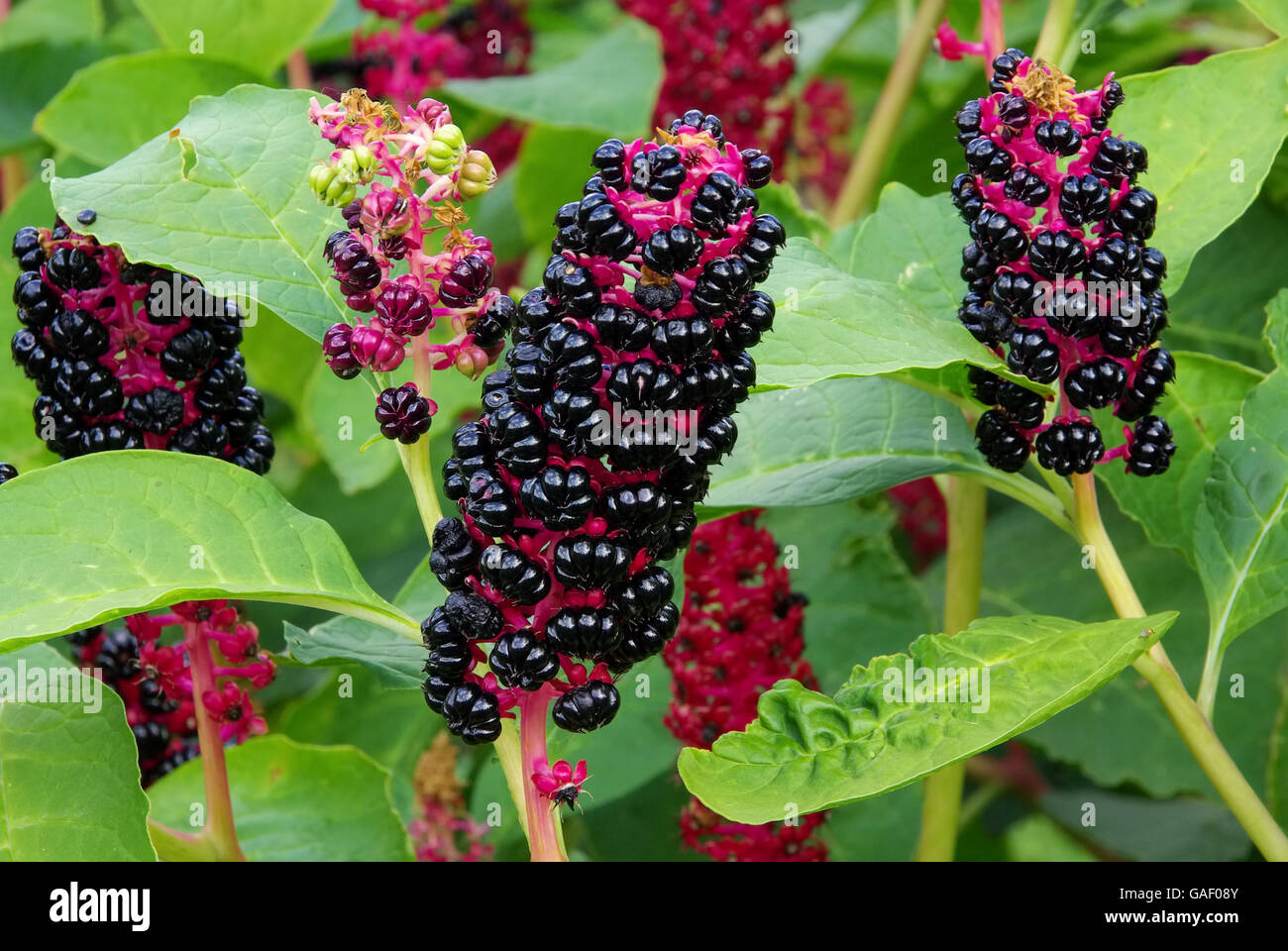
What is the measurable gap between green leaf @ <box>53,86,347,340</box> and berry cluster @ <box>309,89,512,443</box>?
184 mm

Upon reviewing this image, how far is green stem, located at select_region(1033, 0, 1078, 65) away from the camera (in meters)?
2.24

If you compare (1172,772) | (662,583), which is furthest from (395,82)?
(1172,772)

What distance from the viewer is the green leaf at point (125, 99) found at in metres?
2.63

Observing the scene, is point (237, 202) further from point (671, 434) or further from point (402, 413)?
point (671, 434)

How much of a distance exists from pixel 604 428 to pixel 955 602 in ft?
3.44

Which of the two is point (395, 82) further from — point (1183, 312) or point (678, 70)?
point (1183, 312)

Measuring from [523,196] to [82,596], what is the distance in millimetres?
1835

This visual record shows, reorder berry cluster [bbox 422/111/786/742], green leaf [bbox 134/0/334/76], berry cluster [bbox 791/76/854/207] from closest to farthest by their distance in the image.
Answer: berry cluster [bbox 422/111/786/742], green leaf [bbox 134/0/334/76], berry cluster [bbox 791/76/854/207]

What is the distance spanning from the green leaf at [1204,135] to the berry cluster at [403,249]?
906 millimetres

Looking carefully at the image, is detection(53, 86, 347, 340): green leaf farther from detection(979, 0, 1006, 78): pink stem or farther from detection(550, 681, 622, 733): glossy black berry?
detection(979, 0, 1006, 78): pink stem

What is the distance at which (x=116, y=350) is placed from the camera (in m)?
1.65

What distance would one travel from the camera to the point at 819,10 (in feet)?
12.7

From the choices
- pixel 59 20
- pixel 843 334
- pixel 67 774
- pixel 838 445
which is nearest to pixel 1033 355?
pixel 843 334

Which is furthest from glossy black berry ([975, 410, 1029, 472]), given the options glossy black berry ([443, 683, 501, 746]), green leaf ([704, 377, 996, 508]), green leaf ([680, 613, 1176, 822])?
glossy black berry ([443, 683, 501, 746])
